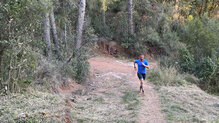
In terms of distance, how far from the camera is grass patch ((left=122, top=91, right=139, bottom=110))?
865cm

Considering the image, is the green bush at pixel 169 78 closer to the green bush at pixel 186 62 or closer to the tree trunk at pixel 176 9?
the green bush at pixel 186 62

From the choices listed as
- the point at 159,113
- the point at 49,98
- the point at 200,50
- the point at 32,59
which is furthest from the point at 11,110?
the point at 200,50

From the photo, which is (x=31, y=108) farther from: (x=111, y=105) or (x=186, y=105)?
(x=186, y=105)

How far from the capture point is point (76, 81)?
12.5 meters

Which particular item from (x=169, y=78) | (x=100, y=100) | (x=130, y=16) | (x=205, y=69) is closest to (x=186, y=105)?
(x=100, y=100)

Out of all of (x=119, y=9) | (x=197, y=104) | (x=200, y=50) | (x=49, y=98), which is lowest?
(x=197, y=104)

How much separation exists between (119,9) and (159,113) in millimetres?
18680

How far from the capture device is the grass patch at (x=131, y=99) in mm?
8655

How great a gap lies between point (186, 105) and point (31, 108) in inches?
208

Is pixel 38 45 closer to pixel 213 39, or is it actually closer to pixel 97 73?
pixel 97 73

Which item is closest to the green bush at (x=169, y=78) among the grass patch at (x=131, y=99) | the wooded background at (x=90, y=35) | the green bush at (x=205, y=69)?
the green bush at (x=205, y=69)

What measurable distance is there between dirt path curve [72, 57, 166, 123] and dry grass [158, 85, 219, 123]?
0.35 metres

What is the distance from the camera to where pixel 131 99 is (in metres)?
9.66

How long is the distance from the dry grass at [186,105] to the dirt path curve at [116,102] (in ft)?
1.16
